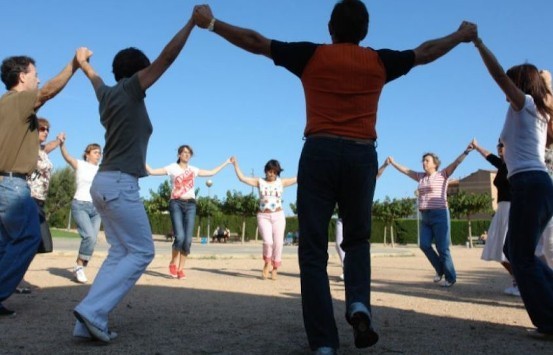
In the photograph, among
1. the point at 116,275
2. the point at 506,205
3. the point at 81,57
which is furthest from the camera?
the point at 506,205

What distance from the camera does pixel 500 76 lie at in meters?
4.06

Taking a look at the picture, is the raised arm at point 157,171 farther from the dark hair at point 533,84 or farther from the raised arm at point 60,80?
the dark hair at point 533,84

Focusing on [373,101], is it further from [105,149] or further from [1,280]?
[1,280]

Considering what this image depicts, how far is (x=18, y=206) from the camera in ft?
15.7

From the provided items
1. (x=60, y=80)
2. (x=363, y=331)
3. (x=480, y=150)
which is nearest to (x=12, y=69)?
(x=60, y=80)

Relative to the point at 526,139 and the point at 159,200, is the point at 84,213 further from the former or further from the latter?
the point at 159,200

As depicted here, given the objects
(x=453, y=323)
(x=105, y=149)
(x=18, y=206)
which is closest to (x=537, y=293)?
(x=453, y=323)

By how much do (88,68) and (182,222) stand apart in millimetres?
5105

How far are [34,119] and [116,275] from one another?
1877mm

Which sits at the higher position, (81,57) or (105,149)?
(81,57)

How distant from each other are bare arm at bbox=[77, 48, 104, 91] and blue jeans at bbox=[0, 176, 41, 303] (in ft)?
4.03

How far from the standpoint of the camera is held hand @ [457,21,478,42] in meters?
4.00

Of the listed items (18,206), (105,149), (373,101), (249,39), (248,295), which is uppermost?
(249,39)

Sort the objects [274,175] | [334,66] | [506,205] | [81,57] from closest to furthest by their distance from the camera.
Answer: [334,66] → [81,57] → [506,205] → [274,175]
